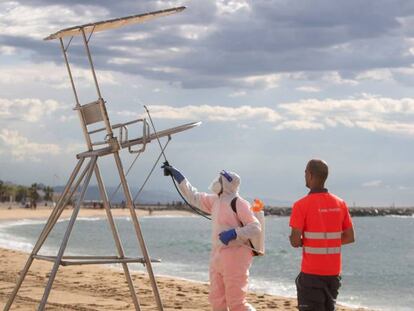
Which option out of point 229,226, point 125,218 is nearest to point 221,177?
point 229,226

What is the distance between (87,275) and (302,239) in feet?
40.4

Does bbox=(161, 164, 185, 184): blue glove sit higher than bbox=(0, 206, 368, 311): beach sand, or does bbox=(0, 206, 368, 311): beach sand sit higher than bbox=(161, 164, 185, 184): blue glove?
bbox=(161, 164, 185, 184): blue glove

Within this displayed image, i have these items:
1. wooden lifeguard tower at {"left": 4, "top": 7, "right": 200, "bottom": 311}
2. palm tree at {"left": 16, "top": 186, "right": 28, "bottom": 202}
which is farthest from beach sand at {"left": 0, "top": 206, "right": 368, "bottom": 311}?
palm tree at {"left": 16, "top": 186, "right": 28, "bottom": 202}

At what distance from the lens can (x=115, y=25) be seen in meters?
8.10

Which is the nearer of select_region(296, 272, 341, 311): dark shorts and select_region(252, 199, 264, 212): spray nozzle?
select_region(296, 272, 341, 311): dark shorts

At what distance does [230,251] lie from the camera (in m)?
8.00

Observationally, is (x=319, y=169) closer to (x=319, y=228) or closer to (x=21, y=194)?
(x=319, y=228)

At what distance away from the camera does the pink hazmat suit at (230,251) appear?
7.93m

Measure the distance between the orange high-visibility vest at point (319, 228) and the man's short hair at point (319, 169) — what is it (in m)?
0.12

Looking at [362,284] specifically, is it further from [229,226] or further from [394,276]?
[229,226]

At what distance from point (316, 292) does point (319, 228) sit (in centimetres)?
52

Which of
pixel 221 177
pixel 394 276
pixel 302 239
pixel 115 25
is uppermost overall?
pixel 115 25

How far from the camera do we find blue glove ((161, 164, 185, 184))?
838 centimetres

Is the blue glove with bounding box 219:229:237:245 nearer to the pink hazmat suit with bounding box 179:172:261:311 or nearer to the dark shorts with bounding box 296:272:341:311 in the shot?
the pink hazmat suit with bounding box 179:172:261:311
